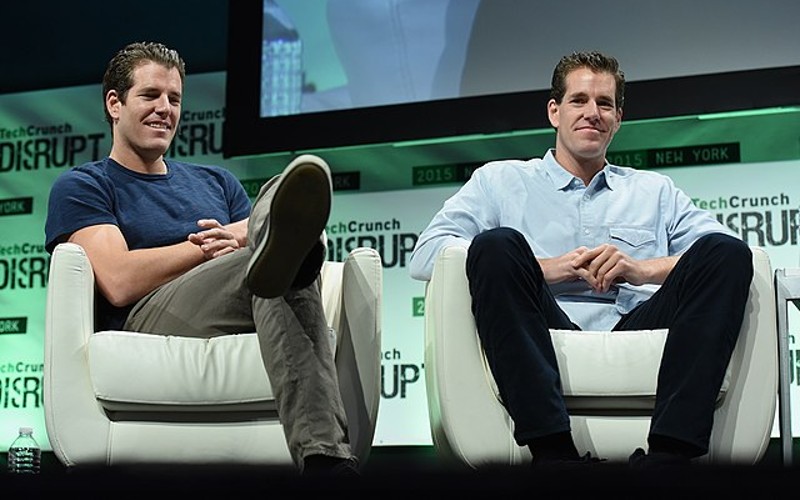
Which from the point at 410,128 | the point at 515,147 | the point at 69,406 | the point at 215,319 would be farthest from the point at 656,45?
the point at 69,406

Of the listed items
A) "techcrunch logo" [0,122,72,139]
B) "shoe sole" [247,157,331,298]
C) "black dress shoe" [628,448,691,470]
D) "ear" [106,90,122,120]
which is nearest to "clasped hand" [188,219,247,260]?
"ear" [106,90,122,120]

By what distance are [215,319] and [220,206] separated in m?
0.51

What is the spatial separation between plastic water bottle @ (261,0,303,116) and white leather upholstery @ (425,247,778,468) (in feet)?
6.45

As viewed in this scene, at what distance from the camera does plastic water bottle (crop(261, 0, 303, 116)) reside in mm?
3930

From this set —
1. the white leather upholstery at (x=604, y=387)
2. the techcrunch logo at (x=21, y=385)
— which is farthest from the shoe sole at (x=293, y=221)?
the techcrunch logo at (x=21, y=385)

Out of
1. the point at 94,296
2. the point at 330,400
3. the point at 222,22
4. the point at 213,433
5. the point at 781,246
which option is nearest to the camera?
the point at 330,400

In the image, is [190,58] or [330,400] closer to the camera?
[330,400]

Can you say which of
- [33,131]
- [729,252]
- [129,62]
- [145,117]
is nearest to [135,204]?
[145,117]

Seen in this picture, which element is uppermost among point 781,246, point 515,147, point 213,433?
point 515,147

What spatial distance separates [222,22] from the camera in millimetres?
4246

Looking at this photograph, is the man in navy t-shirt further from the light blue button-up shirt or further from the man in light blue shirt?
the light blue button-up shirt

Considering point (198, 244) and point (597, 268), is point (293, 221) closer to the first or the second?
point (198, 244)

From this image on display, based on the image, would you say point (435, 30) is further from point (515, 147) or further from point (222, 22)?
point (222, 22)

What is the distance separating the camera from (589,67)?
8.55 feet
